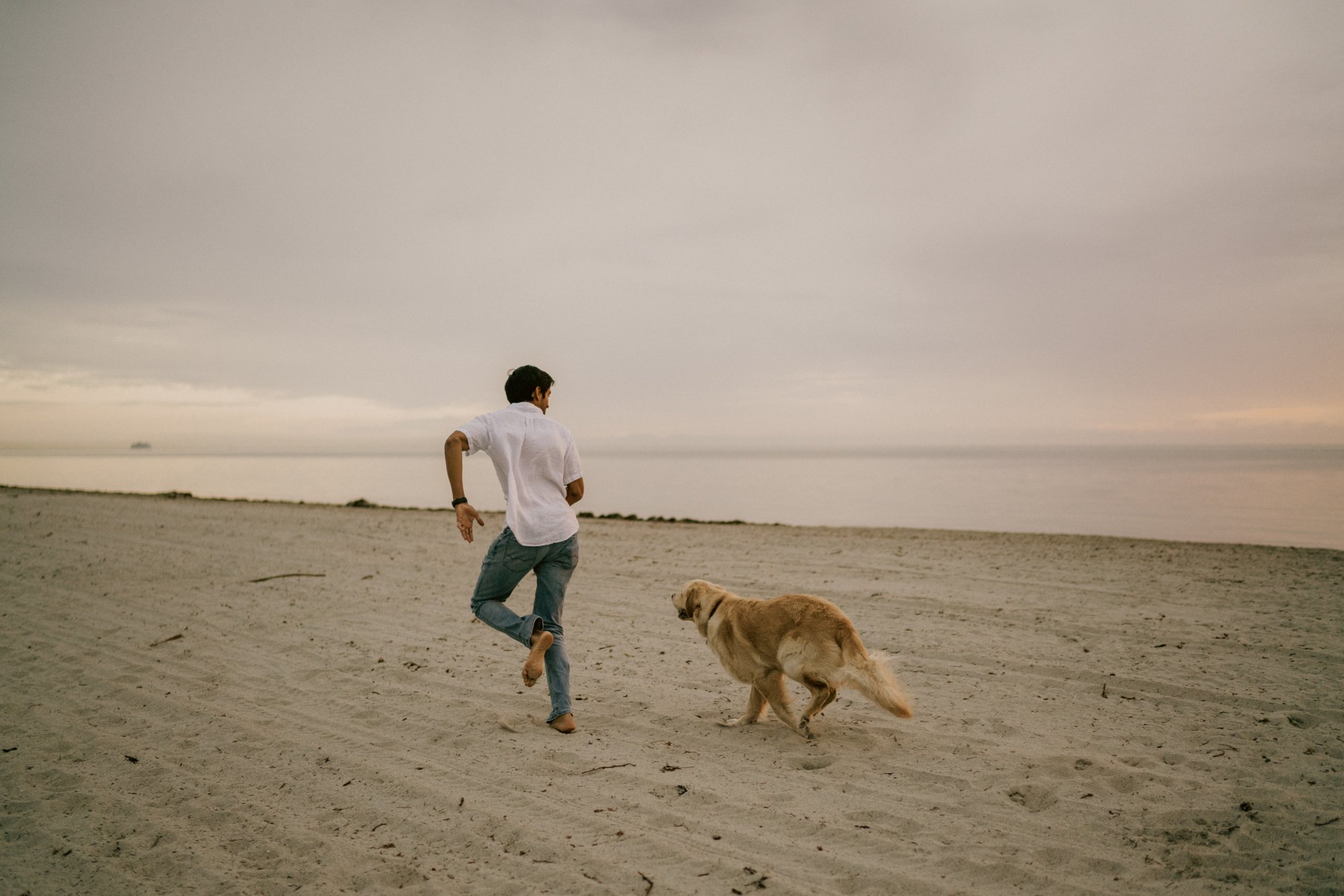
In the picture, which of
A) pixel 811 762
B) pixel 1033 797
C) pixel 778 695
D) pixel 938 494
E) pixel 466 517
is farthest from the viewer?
pixel 938 494

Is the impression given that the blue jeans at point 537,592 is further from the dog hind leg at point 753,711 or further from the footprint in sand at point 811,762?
the footprint in sand at point 811,762

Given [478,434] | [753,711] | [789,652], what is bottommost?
[753,711]

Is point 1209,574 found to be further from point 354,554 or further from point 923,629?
point 354,554

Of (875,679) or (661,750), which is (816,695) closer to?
(875,679)

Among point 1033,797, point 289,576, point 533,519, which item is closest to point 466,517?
point 533,519

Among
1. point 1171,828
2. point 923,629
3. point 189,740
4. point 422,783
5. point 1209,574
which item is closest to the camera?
point 1171,828

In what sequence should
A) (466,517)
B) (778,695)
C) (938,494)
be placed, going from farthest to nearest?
(938,494) < (778,695) < (466,517)

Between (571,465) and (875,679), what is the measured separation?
2.33 metres

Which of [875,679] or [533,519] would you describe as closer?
[875,679]

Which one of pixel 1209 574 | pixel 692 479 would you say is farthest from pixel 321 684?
pixel 692 479

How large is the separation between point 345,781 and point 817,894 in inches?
107

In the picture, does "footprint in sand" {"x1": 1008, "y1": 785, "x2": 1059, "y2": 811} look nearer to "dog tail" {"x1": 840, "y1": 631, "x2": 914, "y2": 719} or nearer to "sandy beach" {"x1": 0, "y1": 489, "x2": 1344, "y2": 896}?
"sandy beach" {"x1": 0, "y1": 489, "x2": 1344, "y2": 896}

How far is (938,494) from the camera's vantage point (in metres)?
31.5

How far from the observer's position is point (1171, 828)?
3.39 metres
